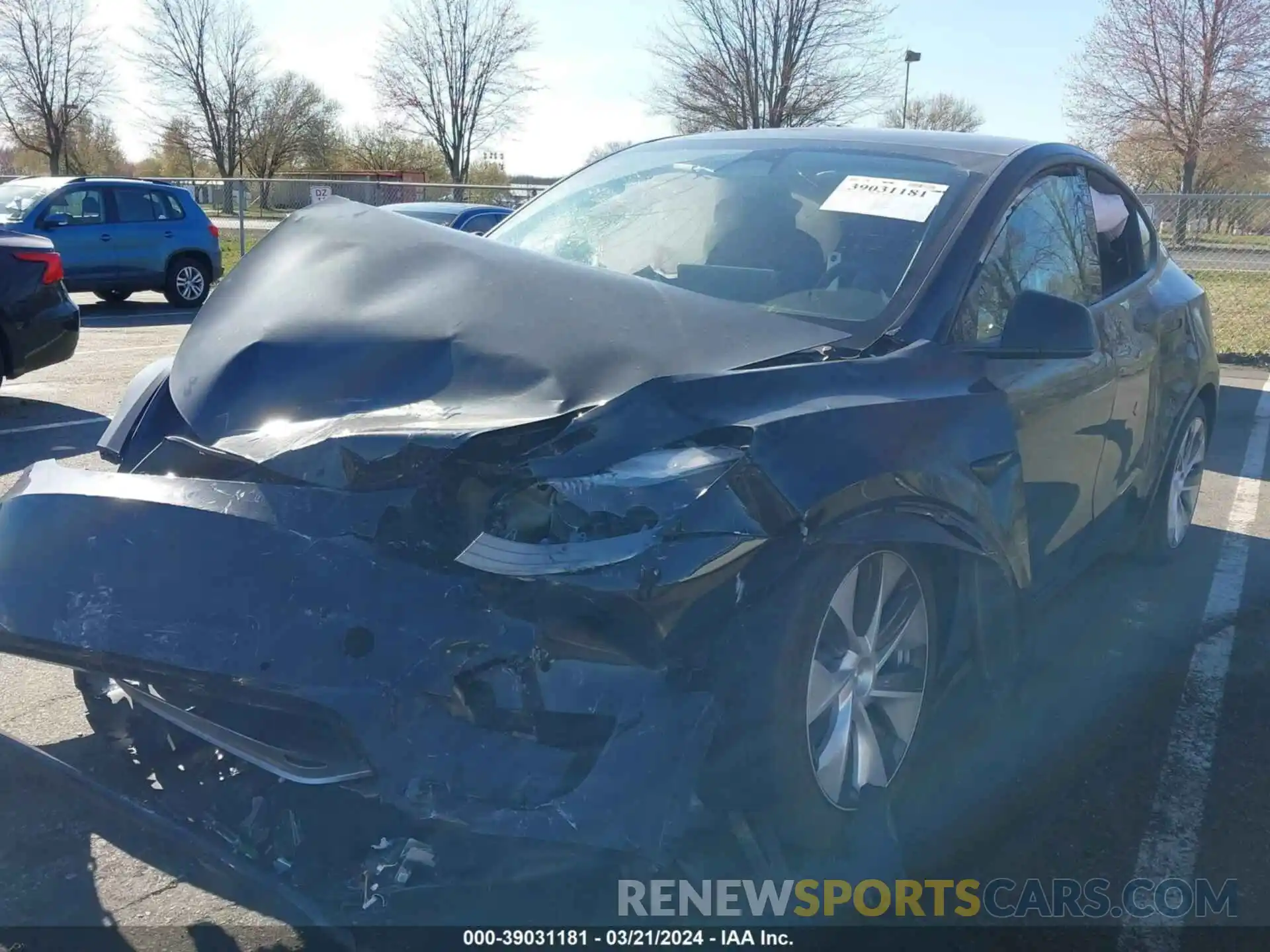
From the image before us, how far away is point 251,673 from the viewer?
7.09 ft

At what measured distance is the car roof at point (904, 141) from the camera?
12.3 feet

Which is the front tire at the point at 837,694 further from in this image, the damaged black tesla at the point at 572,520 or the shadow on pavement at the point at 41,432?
the shadow on pavement at the point at 41,432

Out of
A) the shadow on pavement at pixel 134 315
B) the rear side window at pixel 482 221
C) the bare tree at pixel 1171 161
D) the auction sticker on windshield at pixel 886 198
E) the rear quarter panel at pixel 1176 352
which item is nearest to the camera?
the auction sticker on windshield at pixel 886 198

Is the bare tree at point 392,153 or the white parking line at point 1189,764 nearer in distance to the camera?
the white parking line at point 1189,764

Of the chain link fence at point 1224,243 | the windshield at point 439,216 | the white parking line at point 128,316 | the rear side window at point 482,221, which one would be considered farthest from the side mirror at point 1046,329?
the white parking line at point 128,316

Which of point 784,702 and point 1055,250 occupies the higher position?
point 1055,250

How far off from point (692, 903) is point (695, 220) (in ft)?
7.03

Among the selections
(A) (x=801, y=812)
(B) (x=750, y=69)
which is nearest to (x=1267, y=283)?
(B) (x=750, y=69)

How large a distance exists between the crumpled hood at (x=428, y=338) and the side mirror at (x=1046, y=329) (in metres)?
0.50

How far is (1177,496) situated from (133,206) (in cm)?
1466

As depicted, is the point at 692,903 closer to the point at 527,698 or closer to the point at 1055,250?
the point at 527,698

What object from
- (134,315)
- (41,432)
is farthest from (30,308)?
(134,315)

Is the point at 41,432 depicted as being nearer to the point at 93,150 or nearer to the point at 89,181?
the point at 89,181

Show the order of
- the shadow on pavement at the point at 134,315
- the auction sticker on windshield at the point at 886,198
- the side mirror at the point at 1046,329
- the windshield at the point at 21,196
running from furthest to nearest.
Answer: the windshield at the point at 21,196
the shadow on pavement at the point at 134,315
the auction sticker on windshield at the point at 886,198
the side mirror at the point at 1046,329
